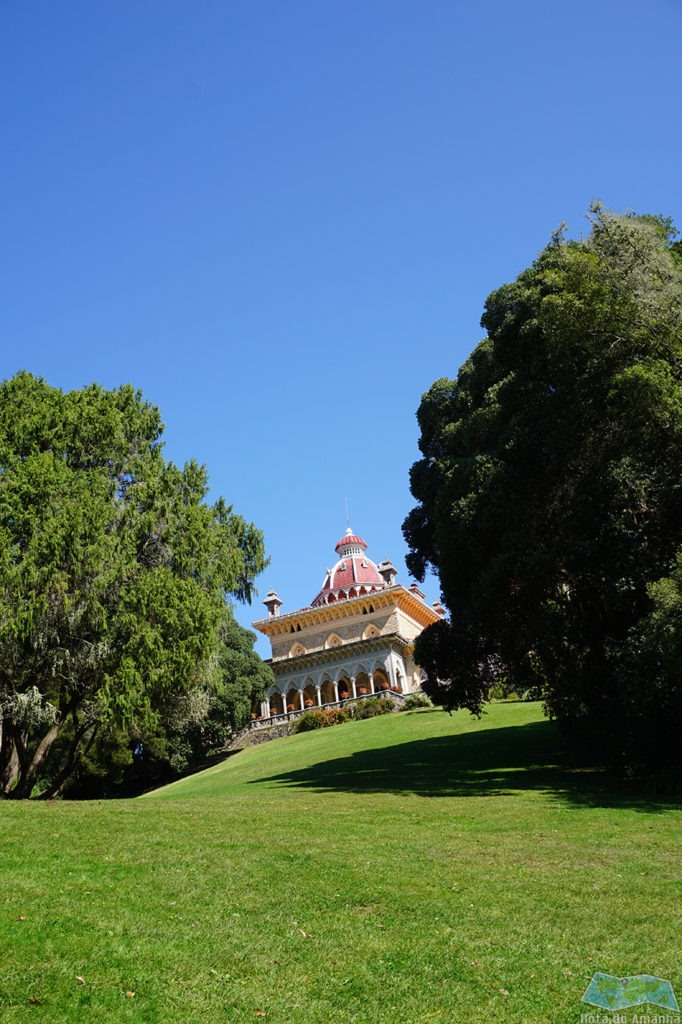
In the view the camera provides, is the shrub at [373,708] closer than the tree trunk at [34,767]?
No

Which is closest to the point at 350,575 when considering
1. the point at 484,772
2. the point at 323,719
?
the point at 323,719

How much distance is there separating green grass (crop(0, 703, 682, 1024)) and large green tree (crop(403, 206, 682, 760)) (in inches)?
127

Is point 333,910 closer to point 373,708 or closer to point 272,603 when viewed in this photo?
point 373,708

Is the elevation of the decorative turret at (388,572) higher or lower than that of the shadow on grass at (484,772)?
higher

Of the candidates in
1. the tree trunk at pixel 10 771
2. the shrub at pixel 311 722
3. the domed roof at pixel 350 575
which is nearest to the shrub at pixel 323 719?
the shrub at pixel 311 722

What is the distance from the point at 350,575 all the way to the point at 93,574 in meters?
60.2

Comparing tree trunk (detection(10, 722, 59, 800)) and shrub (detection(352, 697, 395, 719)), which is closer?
tree trunk (detection(10, 722, 59, 800))

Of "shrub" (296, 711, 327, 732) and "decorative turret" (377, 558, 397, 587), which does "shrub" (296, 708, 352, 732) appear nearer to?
"shrub" (296, 711, 327, 732)

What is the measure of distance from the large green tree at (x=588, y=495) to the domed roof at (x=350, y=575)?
5189 cm

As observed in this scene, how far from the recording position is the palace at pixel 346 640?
6456 centimetres

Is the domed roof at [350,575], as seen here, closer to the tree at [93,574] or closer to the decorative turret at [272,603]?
the decorative turret at [272,603]
